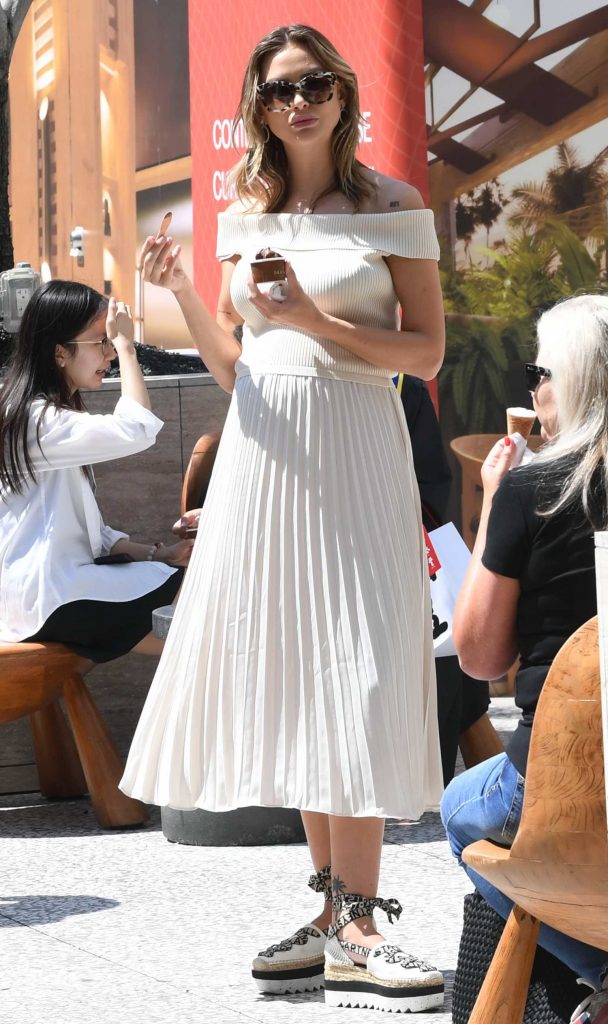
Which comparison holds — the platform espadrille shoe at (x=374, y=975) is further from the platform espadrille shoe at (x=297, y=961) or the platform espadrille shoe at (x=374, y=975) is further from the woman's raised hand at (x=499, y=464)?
the woman's raised hand at (x=499, y=464)

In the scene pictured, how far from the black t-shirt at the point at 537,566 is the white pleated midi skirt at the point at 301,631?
70 centimetres

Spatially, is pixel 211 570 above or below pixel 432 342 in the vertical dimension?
below

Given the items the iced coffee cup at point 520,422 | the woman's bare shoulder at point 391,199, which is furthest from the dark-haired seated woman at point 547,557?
the woman's bare shoulder at point 391,199

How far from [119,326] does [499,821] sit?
2634 mm

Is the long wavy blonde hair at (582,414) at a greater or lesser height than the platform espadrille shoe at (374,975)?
greater

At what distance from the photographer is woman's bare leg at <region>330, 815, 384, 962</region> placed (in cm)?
324

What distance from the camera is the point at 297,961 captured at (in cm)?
333

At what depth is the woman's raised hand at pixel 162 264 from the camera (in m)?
3.45

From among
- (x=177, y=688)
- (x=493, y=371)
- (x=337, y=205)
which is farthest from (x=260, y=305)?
(x=493, y=371)

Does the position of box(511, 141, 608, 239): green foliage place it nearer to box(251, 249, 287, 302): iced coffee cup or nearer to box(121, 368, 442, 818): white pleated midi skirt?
box(121, 368, 442, 818): white pleated midi skirt

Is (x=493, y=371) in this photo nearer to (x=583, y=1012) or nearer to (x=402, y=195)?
(x=402, y=195)

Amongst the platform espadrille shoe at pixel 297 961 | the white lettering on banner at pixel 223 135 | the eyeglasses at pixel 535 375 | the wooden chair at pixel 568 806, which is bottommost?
the platform espadrille shoe at pixel 297 961

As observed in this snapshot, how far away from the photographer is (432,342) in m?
3.37

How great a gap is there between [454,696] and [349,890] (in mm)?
1528
